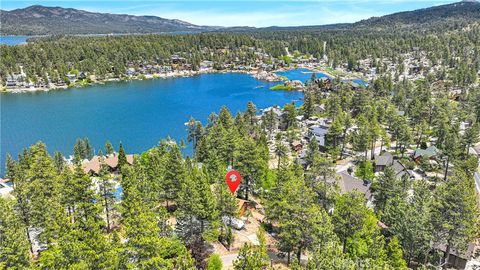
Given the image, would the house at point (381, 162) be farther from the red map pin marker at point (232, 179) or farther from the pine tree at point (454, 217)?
the red map pin marker at point (232, 179)

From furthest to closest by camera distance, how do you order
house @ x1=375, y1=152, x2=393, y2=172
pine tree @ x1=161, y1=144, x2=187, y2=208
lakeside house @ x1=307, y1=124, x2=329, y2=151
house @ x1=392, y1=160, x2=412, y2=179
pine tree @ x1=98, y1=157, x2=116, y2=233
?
lakeside house @ x1=307, y1=124, x2=329, y2=151 → house @ x1=375, y1=152, x2=393, y2=172 → house @ x1=392, y1=160, x2=412, y2=179 → pine tree @ x1=161, y1=144, x2=187, y2=208 → pine tree @ x1=98, y1=157, x2=116, y2=233

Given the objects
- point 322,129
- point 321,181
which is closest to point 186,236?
point 321,181

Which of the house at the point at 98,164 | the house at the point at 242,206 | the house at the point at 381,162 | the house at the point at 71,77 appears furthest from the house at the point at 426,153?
the house at the point at 71,77

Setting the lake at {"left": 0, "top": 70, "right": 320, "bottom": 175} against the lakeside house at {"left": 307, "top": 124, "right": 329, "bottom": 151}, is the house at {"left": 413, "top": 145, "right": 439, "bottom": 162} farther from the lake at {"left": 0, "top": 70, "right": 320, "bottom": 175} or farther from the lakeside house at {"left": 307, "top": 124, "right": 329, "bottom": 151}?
the lake at {"left": 0, "top": 70, "right": 320, "bottom": 175}

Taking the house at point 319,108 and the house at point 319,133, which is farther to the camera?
the house at point 319,108

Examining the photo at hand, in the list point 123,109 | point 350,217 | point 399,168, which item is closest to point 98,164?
point 350,217

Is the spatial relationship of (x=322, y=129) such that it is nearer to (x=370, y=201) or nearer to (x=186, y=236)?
(x=370, y=201)

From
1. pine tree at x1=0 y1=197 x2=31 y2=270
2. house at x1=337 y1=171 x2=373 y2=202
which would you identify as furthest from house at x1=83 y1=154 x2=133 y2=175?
house at x1=337 y1=171 x2=373 y2=202
